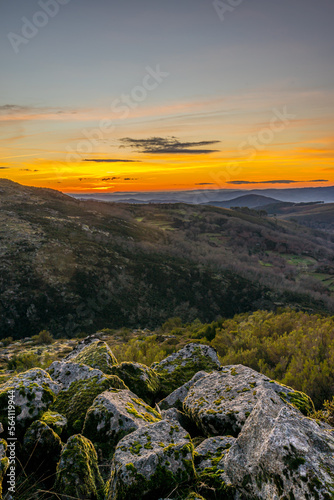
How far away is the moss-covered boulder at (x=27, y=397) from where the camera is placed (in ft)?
13.5

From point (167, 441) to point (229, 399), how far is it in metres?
1.31

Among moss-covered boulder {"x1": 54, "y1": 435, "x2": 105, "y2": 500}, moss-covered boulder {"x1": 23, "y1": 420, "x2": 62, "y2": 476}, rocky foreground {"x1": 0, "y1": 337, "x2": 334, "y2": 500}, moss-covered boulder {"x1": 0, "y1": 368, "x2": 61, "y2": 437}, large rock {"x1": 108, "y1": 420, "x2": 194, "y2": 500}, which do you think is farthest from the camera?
moss-covered boulder {"x1": 0, "y1": 368, "x2": 61, "y2": 437}

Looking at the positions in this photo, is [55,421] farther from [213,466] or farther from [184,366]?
[184,366]

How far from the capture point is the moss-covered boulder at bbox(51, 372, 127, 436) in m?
4.45

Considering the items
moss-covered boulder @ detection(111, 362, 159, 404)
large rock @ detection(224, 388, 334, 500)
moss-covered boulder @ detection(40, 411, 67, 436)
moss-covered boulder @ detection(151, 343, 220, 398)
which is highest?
Result: large rock @ detection(224, 388, 334, 500)

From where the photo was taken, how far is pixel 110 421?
4027mm

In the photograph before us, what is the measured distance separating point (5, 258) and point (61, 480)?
3101 cm

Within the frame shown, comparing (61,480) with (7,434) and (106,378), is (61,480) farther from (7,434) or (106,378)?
(106,378)

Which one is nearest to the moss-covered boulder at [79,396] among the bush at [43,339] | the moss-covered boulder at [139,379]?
the moss-covered boulder at [139,379]

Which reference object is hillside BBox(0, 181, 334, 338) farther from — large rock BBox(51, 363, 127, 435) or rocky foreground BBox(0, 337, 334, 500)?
rocky foreground BBox(0, 337, 334, 500)

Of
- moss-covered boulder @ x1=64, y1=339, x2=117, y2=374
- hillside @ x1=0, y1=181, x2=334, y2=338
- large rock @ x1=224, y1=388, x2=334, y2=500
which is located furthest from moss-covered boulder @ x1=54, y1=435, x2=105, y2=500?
hillside @ x1=0, y1=181, x2=334, y2=338

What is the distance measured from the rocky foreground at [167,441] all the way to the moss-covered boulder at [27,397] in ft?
0.05

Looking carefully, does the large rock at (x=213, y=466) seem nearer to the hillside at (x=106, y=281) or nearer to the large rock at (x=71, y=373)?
the large rock at (x=71, y=373)

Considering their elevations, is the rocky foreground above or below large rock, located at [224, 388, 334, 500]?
below
